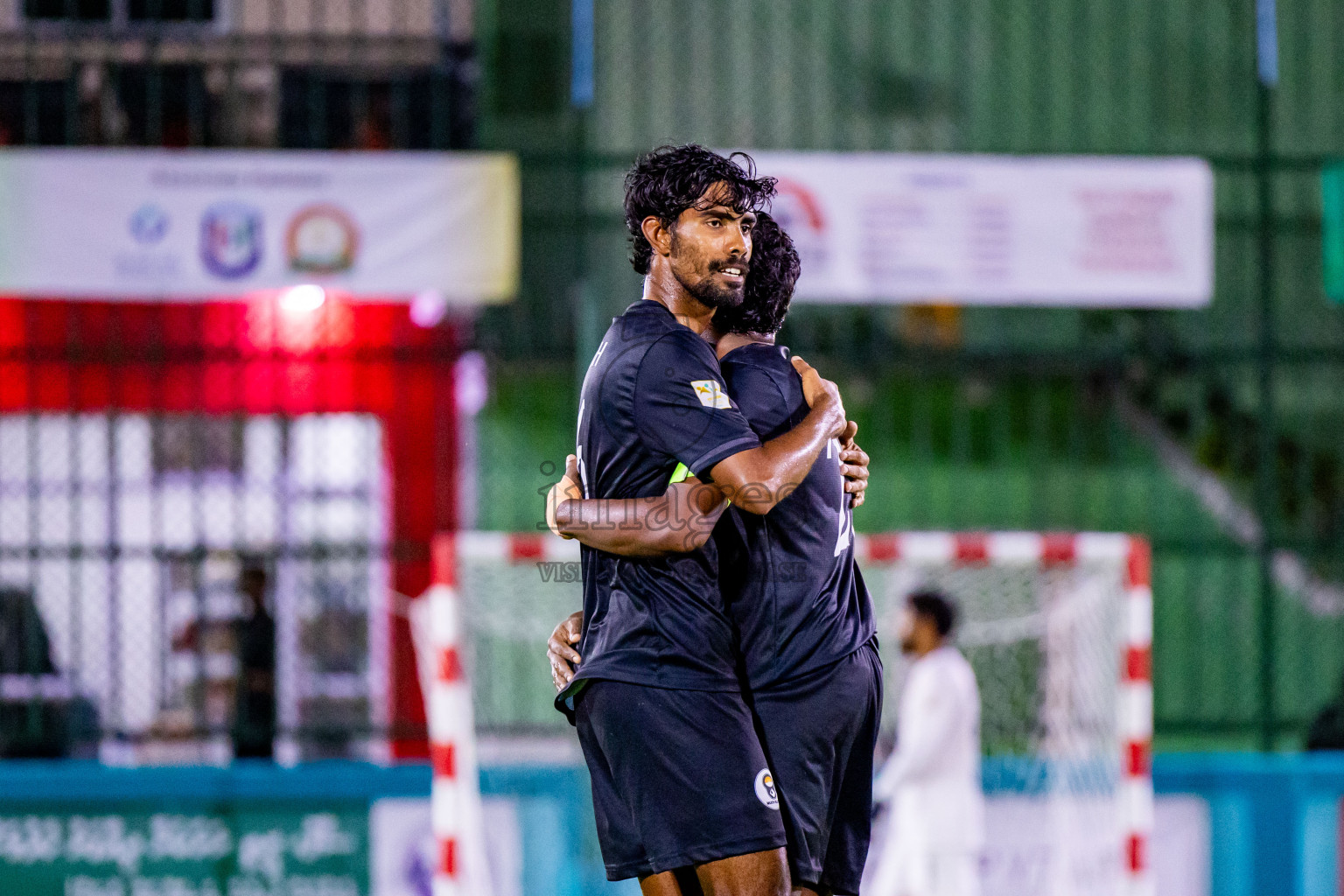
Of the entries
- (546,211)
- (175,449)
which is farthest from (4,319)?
(546,211)

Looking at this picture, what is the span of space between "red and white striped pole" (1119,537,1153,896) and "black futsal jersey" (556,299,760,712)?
146 inches

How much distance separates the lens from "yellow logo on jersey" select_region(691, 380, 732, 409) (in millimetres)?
3141

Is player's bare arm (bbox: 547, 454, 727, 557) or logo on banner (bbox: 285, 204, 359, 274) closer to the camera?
player's bare arm (bbox: 547, 454, 727, 557)

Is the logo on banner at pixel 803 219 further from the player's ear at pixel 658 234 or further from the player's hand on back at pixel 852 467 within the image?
the player's ear at pixel 658 234

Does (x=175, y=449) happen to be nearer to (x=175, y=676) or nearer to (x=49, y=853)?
(x=175, y=676)

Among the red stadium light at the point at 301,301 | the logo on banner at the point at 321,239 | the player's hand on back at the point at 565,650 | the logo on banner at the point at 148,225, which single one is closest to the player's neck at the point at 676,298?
the player's hand on back at the point at 565,650

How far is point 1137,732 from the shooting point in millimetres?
6469

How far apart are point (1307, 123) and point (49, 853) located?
7611 mm

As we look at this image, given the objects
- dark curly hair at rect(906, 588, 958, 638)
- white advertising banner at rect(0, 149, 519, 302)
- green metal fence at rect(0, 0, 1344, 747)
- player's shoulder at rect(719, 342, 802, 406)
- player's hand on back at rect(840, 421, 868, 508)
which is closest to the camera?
player's shoulder at rect(719, 342, 802, 406)

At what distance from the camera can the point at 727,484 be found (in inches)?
121

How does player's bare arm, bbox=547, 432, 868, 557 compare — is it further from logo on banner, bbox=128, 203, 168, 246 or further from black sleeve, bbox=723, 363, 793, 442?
logo on banner, bbox=128, 203, 168, 246

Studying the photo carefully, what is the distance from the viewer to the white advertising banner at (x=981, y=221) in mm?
7859

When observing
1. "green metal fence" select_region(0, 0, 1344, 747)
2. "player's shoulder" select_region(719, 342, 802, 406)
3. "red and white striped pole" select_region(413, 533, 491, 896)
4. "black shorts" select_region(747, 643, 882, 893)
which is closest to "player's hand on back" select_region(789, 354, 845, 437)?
"player's shoulder" select_region(719, 342, 802, 406)

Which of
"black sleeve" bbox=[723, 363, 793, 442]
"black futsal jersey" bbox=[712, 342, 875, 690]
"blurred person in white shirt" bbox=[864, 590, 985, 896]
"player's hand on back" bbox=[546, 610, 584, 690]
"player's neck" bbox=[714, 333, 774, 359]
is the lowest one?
"blurred person in white shirt" bbox=[864, 590, 985, 896]
